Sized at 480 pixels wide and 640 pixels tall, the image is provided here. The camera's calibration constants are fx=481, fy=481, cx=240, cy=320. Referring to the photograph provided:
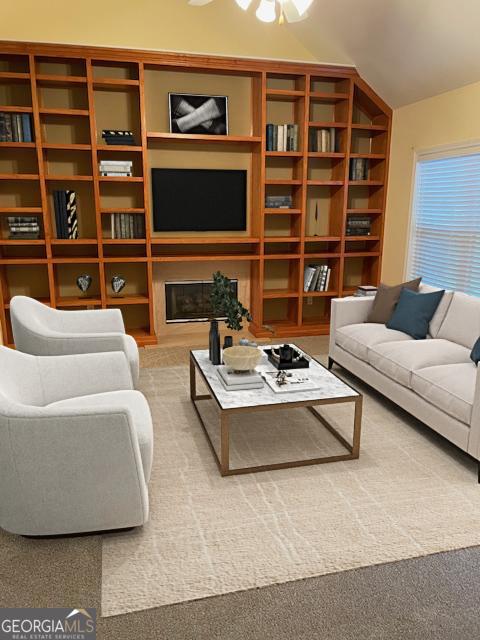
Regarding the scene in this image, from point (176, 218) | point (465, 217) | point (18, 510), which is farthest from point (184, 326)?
point (18, 510)

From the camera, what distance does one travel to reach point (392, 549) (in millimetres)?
2100

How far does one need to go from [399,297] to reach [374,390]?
828mm

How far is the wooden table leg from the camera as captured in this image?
2575mm

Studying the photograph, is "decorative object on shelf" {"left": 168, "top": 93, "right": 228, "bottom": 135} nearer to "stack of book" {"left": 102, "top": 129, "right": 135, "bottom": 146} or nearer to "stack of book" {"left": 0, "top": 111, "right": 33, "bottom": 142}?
"stack of book" {"left": 102, "top": 129, "right": 135, "bottom": 146}

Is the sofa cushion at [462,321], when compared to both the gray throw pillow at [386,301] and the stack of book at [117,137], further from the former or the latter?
the stack of book at [117,137]

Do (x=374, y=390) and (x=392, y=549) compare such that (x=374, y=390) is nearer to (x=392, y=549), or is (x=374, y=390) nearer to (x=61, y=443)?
(x=392, y=549)

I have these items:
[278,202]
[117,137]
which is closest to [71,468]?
[117,137]

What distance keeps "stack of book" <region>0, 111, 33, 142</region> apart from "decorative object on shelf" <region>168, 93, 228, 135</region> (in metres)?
1.37

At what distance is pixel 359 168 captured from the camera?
5461 millimetres

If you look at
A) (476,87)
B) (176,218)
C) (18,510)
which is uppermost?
(476,87)

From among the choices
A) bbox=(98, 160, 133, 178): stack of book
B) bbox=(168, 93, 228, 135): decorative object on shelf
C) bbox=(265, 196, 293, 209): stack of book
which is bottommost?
bbox=(265, 196, 293, 209): stack of book

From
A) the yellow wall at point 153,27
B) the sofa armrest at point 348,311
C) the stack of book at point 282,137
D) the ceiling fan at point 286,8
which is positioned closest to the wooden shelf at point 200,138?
the stack of book at point 282,137

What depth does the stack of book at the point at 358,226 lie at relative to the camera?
5570 mm

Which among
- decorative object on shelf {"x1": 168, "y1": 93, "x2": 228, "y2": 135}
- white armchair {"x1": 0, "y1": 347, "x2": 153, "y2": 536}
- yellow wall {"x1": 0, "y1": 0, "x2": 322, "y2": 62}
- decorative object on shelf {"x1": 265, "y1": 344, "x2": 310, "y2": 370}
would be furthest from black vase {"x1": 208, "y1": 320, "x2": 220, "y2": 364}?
yellow wall {"x1": 0, "y1": 0, "x2": 322, "y2": 62}
